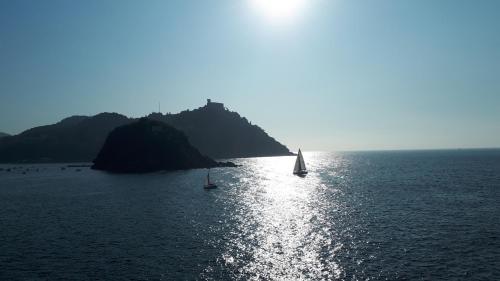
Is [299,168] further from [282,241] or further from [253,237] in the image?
[282,241]

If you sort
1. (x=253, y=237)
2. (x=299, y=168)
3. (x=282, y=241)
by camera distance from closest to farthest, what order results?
(x=282, y=241), (x=253, y=237), (x=299, y=168)

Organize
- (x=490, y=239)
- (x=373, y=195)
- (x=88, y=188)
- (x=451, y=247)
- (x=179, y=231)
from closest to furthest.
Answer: (x=451, y=247) → (x=490, y=239) → (x=179, y=231) → (x=373, y=195) → (x=88, y=188)

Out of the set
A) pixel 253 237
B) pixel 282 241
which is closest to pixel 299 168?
pixel 253 237

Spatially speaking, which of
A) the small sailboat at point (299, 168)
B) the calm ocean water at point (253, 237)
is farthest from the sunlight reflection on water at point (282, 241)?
the small sailboat at point (299, 168)

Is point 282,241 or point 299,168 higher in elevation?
point 299,168

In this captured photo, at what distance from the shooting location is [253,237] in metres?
54.0

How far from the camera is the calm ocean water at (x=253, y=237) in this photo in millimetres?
39781

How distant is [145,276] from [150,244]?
41.5 feet

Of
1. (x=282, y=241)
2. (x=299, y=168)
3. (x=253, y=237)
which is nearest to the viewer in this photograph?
(x=282, y=241)

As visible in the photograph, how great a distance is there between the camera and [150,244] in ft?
167

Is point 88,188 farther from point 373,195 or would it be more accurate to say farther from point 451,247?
point 451,247

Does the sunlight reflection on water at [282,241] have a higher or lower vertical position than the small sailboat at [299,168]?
lower

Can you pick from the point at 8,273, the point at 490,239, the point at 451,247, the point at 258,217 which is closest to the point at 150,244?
the point at 8,273

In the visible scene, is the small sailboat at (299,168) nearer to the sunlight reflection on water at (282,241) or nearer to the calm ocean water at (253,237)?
the calm ocean water at (253,237)
